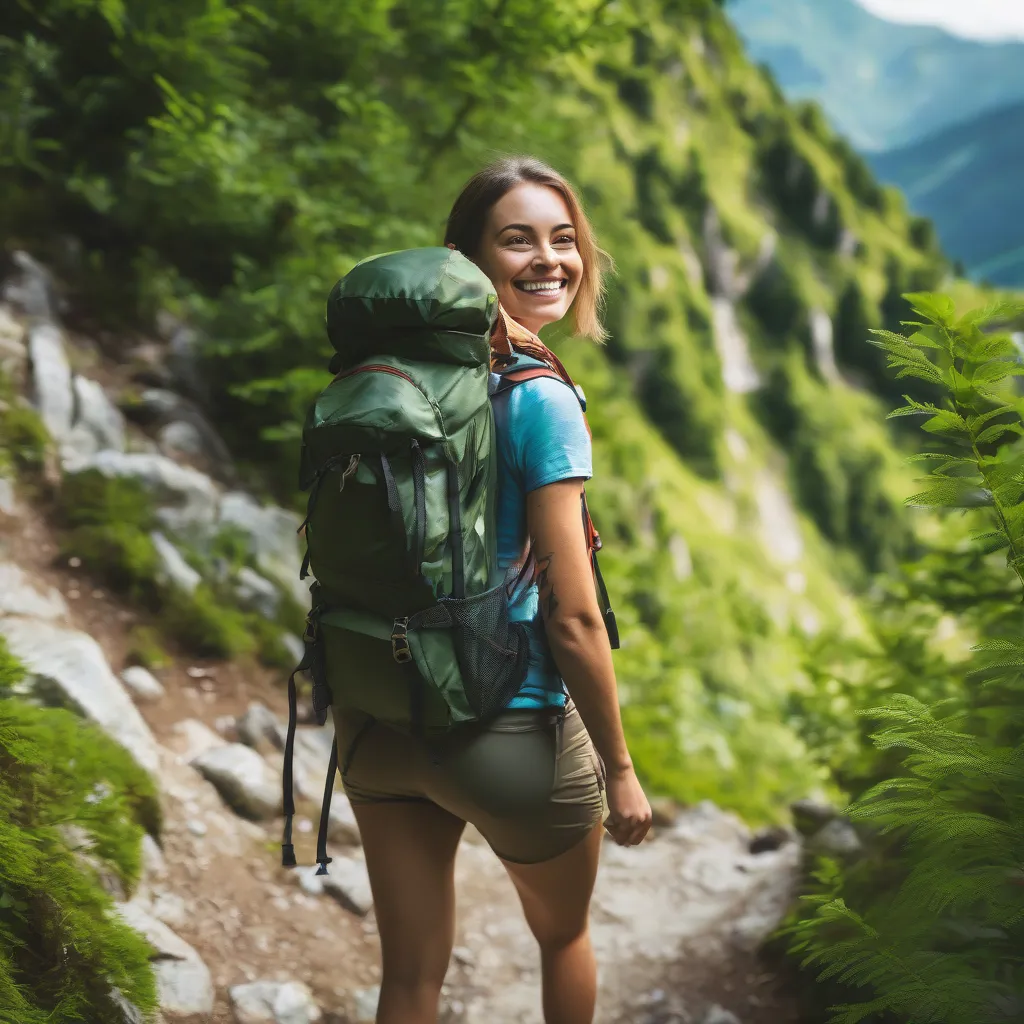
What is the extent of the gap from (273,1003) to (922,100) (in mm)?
57022

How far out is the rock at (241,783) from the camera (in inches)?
149

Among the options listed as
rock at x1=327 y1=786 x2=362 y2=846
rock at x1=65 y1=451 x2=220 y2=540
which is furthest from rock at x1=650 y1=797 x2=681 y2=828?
rock at x1=65 y1=451 x2=220 y2=540

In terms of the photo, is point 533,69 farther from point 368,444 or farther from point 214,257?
point 368,444

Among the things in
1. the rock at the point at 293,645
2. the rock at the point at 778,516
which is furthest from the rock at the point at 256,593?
the rock at the point at 778,516

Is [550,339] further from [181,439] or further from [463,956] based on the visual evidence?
[181,439]

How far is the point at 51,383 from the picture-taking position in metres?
4.82

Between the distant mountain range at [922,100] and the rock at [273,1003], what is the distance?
166 feet

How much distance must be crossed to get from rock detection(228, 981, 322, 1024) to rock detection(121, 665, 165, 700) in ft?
4.91

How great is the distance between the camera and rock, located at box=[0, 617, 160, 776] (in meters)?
3.28

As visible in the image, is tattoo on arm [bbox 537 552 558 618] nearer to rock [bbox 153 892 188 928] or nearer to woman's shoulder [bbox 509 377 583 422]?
woman's shoulder [bbox 509 377 583 422]

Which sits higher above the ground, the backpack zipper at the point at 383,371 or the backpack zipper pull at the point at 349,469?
the backpack zipper at the point at 383,371

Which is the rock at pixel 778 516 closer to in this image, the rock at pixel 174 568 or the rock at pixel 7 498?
the rock at pixel 174 568

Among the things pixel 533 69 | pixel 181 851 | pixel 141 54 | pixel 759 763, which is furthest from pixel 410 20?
pixel 759 763

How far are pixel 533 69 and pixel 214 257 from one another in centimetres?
241
